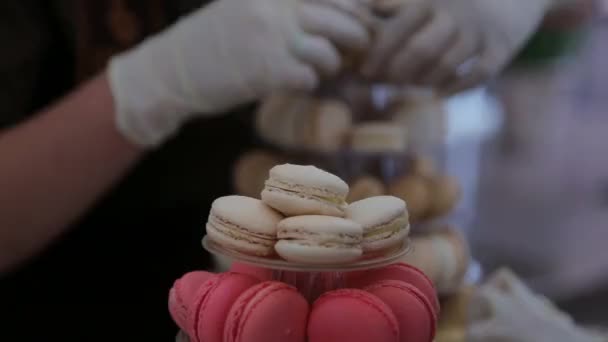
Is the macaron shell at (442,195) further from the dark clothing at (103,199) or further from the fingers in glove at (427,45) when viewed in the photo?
the dark clothing at (103,199)

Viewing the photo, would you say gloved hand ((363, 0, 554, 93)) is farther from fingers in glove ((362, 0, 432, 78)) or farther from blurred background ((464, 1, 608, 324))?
blurred background ((464, 1, 608, 324))

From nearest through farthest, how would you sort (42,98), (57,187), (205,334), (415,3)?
(205,334), (415,3), (57,187), (42,98)

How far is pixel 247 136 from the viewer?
116 cm

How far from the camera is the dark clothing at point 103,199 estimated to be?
0.90 m

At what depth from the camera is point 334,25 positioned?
0.89 m

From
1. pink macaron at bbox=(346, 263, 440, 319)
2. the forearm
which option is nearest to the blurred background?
the forearm

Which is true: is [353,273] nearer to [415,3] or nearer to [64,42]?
[415,3]

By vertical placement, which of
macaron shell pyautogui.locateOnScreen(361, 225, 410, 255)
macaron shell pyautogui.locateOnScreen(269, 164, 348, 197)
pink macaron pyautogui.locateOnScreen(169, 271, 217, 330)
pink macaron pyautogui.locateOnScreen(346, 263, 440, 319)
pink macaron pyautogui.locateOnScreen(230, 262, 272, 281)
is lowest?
pink macaron pyautogui.locateOnScreen(169, 271, 217, 330)

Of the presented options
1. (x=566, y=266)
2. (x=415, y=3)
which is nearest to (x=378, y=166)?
(x=415, y=3)

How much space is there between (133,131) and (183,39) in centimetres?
15

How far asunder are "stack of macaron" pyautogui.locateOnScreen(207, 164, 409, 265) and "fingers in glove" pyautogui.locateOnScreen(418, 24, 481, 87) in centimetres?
46

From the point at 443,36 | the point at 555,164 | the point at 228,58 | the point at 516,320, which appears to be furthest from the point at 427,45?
the point at 555,164

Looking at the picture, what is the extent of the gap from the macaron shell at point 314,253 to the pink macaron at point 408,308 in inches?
1.7

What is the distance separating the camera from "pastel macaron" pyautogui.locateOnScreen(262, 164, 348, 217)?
0.49m
